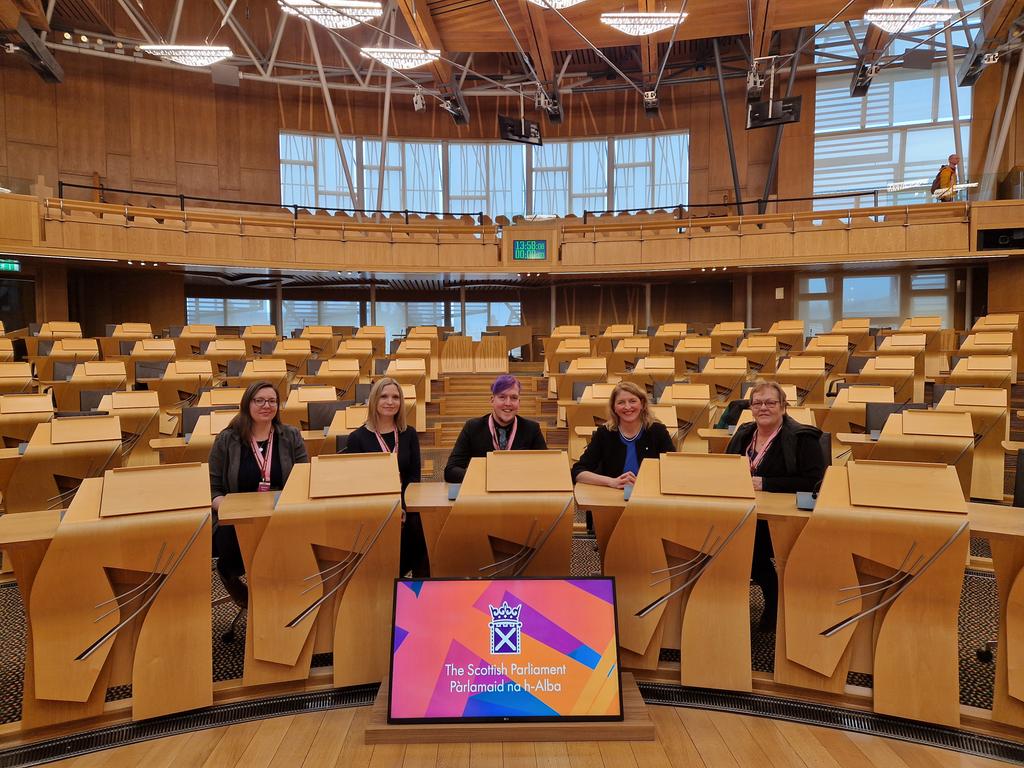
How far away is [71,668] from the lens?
211cm

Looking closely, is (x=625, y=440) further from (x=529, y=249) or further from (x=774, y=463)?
(x=529, y=249)

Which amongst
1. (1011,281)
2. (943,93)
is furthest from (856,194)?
(943,93)

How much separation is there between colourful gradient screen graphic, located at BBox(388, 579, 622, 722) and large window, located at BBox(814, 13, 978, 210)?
14.0 m

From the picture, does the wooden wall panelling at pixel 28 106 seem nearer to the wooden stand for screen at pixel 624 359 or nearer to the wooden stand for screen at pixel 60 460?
the wooden stand for screen at pixel 60 460

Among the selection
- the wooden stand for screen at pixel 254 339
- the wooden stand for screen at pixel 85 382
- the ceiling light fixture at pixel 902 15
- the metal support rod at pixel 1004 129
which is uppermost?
the ceiling light fixture at pixel 902 15

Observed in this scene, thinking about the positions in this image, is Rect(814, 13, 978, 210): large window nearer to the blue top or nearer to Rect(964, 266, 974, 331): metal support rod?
Rect(964, 266, 974, 331): metal support rod

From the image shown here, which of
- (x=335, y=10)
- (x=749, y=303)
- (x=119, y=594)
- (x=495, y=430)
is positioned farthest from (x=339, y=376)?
(x=749, y=303)

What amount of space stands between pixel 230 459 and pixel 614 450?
5.92 feet

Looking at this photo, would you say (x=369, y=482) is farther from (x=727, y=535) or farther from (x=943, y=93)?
(x=943, y=93)

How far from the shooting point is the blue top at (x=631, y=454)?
3088 millimetres

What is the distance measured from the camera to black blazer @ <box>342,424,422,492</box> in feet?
10.3

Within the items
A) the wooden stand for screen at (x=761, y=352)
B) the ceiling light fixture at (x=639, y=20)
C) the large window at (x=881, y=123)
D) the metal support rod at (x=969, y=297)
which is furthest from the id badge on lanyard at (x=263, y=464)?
the large window at (x=881, y=123)

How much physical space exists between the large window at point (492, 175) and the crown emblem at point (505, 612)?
1405 cm

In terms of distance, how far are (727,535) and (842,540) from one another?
390 mm
